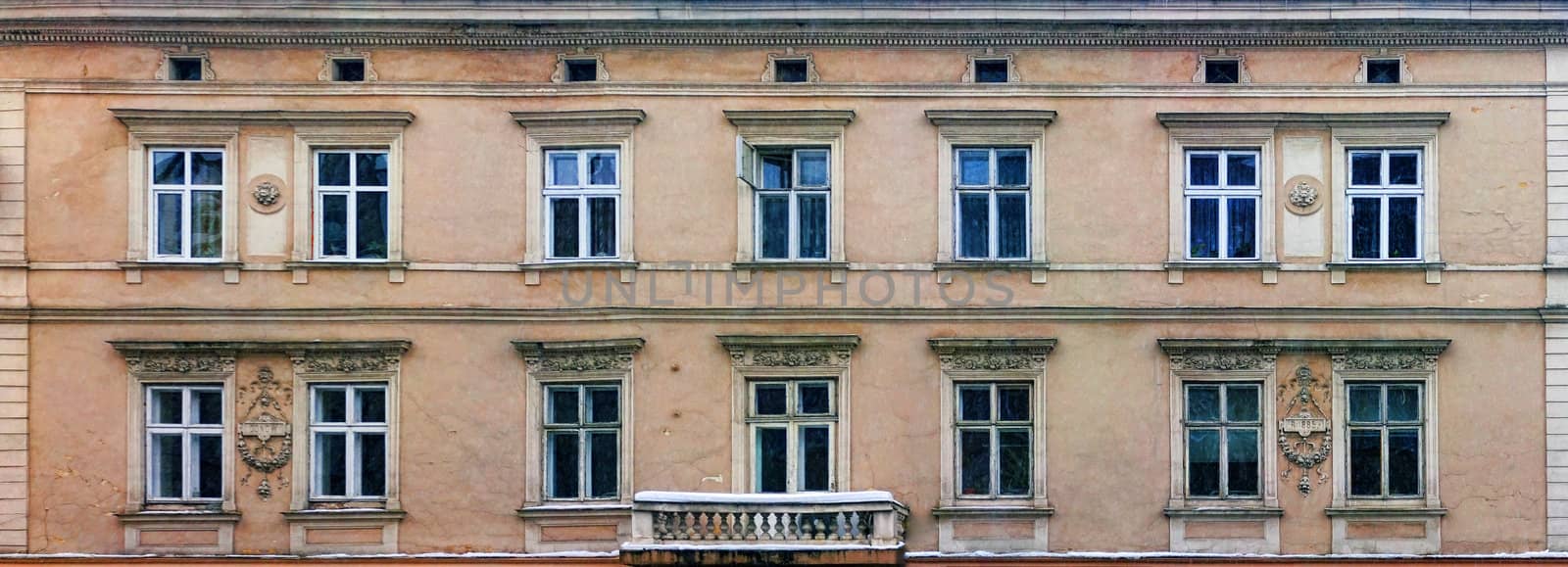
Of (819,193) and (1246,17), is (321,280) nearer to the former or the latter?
(819,193)

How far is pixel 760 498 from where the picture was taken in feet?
45.1

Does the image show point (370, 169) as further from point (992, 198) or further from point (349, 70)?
point (992, 198)

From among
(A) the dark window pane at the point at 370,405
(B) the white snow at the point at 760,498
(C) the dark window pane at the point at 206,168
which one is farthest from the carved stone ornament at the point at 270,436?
(B) the white snow at the point at 760,498

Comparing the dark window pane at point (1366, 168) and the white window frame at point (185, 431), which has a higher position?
the dark window pane at point (1366, 168)

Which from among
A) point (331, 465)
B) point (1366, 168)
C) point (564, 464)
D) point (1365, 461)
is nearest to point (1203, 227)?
point (1366, 168)

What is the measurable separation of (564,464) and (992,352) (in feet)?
15.2

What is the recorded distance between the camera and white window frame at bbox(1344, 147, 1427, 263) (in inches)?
586

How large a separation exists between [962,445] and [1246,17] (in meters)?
5.33

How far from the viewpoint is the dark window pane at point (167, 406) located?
15.1 metres

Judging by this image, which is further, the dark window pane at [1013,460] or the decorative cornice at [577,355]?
the dark window pane at [1013,460]

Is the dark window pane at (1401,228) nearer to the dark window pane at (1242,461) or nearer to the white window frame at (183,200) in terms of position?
the dark window pane at (1242,461)

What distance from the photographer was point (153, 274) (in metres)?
15.0

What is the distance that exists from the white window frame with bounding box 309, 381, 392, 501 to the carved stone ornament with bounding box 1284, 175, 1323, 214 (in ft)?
31.5

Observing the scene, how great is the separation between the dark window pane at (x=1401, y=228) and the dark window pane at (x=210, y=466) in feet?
A: 40.7
